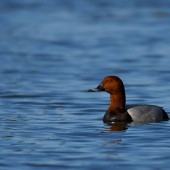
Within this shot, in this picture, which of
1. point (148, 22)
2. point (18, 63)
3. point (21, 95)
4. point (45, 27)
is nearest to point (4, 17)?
point (45, 27)

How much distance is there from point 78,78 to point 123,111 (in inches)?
195

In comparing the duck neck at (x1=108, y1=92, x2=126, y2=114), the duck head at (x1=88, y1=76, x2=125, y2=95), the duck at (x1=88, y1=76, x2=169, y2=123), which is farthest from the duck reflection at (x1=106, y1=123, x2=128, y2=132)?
the duck head at (x1=88, y1=76, x2=125, y2=95)

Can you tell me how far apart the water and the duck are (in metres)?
0.26

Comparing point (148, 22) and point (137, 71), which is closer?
point (137, 71)

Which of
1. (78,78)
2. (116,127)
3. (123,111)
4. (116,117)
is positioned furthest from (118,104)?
(78,78)

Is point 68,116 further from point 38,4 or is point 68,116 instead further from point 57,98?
point 38,4

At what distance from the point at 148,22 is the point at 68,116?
15882 millimetres

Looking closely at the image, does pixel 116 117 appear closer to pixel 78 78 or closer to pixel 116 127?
pixel 116 127

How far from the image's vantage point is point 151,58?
19.8m

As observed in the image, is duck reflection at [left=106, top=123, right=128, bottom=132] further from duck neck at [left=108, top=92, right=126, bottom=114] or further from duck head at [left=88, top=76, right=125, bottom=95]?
duck head at [left=88, top=76, right=125, bottom=95]

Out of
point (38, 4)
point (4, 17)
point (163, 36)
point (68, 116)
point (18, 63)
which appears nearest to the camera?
point (68, 116)

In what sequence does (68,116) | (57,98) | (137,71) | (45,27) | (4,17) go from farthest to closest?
(4,17)
(45,27)
(137,71)
(57,98)
(68,116)

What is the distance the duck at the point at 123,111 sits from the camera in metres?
11.8

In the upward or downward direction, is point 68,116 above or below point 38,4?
below
